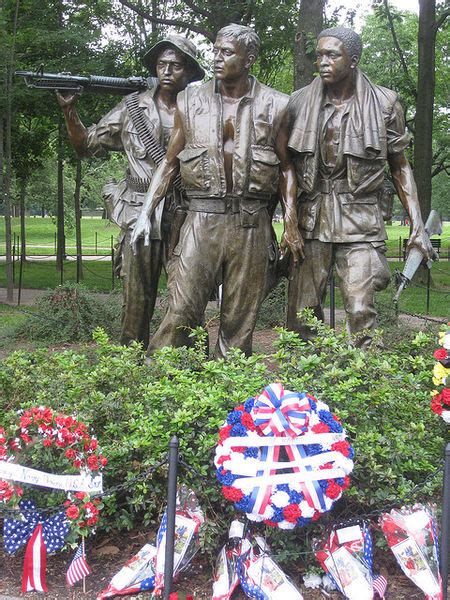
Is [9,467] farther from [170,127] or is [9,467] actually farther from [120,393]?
[170,127]

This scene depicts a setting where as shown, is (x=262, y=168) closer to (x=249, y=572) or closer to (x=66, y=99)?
(x=66, y=99)

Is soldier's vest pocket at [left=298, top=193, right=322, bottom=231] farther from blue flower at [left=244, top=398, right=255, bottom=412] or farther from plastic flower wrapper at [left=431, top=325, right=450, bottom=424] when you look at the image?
blue flower at [left=244, top=398, right=255, bottom=412]

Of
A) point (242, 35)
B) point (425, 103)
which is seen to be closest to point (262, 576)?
point (242, 35)

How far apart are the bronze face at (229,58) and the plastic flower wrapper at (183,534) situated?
2.65 m

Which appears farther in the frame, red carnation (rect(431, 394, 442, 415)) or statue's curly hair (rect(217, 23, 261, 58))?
statue's curly hair (rect(217, 23, 261, 58))

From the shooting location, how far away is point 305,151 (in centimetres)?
528

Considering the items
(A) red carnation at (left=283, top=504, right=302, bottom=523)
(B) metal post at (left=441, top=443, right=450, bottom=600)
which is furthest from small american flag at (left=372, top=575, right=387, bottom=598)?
(A) red carnation at (left=283, top=504, right=302, bottom=523)

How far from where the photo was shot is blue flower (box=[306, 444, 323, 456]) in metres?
3.61

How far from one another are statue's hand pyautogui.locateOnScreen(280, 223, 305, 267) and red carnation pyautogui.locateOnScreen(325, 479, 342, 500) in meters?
2.22

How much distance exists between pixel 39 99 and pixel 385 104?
1170 centimetres

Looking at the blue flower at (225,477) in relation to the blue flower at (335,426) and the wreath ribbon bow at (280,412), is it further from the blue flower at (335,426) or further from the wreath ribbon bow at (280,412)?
the blue flower at (335,426)

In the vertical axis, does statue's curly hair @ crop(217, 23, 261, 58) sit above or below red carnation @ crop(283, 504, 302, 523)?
above

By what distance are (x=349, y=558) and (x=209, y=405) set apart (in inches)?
40.3

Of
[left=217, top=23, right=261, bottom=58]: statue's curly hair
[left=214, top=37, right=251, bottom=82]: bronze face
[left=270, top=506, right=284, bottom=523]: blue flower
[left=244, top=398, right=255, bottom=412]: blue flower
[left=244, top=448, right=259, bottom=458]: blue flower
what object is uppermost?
[left=217, top=23, right=261, bottom=58]: statue's curly hair
